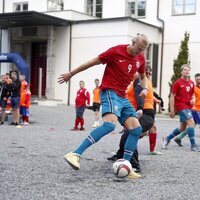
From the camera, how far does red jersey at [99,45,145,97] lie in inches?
240

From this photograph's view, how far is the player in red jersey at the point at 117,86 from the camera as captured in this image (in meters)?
6.02

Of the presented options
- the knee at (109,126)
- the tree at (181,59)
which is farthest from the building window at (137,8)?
the knee at (109,126)

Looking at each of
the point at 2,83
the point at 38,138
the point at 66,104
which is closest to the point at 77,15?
the point at 66,104

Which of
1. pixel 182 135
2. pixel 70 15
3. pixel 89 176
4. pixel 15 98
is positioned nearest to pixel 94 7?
pixel 70 15

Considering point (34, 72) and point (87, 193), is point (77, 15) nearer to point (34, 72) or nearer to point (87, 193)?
point (34, 72)

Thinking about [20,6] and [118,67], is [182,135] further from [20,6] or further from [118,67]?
[20,6]

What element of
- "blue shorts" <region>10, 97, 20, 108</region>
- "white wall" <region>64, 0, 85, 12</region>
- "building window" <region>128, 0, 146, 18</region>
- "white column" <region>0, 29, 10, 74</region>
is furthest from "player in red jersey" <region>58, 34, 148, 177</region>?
"white column" <region>0, 29, 10, 74</region>

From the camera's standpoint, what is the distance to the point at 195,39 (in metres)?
25.9

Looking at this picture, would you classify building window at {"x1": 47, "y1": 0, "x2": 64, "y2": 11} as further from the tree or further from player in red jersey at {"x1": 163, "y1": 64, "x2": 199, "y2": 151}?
player in red jersey at {"x1": 163, "y1": 64, "x2": 199, "y2": 151}

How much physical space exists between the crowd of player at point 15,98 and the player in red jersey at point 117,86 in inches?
365

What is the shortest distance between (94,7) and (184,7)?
5842mm

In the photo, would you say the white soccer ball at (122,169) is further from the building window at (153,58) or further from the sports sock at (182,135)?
the building window at (153,58)

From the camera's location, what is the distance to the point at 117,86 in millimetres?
6164

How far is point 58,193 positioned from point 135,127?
1.70m
